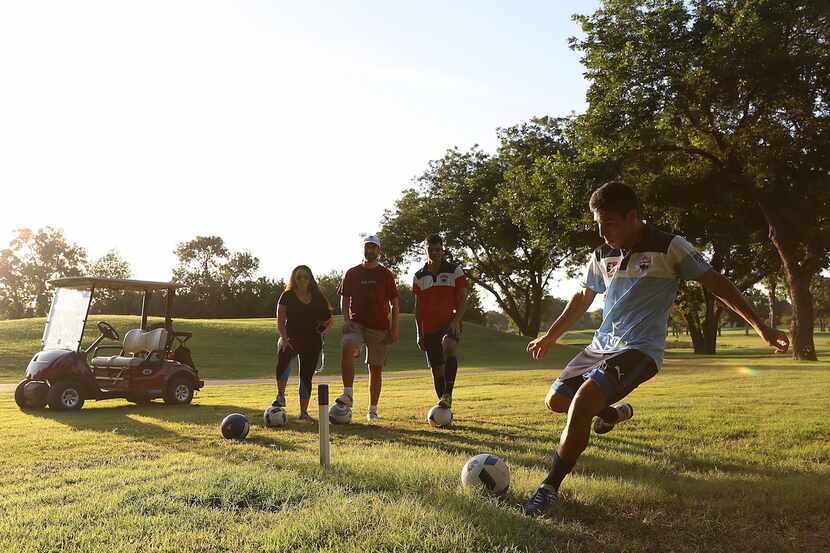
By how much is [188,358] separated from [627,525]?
11.0 meters

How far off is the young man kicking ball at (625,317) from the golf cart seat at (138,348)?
375 inches

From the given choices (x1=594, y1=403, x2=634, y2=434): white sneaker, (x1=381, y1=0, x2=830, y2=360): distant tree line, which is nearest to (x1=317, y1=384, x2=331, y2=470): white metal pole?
(x1=594, y1=403, x2=634, y2=434): white sneaker

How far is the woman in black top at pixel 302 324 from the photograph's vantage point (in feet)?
32.0

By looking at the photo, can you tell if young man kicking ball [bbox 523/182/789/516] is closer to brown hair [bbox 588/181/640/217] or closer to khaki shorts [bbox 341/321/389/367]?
brown hair [bbox 588/181/640/217]

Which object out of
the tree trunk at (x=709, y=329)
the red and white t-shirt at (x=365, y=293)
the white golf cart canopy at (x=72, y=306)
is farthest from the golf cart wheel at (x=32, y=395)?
the tree trunk at (x=709, y=329)

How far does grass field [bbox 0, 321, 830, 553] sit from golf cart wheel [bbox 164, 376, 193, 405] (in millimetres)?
2670

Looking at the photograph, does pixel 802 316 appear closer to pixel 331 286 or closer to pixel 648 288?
pixel 648 288

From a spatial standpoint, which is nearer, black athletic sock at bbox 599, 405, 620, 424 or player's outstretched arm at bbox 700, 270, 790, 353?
player's outstretched arm at bbox 700, 270, 790, 353

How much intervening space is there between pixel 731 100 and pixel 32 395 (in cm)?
2150

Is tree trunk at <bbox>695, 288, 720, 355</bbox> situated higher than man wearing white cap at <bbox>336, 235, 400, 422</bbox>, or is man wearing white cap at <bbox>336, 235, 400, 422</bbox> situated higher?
tree trunk at <bbox>695, 288, 720, 355</bbox>

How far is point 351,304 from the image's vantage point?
9812mm

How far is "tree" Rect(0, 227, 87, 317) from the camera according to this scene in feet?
255

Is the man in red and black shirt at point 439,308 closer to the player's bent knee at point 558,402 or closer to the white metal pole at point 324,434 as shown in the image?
the white metal pole at point 324,434

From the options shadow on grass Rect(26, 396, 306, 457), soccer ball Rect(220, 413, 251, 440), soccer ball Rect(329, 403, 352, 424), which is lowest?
shadow on grass Rect(26, 396, 306, 457)
